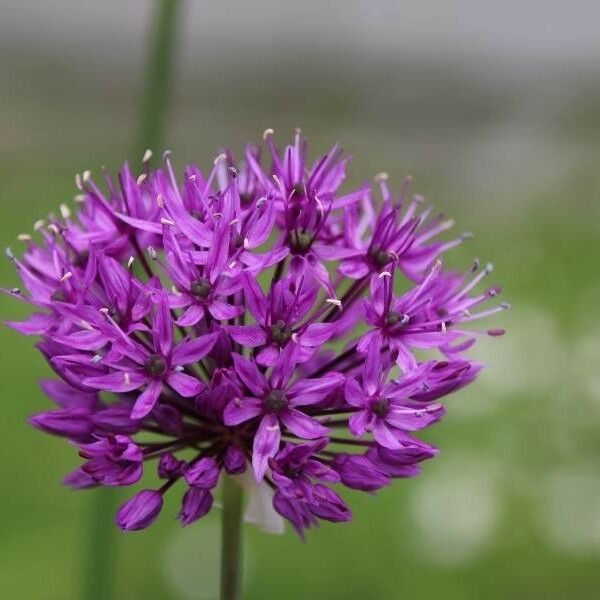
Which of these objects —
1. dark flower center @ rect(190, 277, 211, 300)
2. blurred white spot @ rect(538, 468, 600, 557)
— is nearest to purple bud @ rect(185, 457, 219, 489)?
dark flower center @ rect(190, 277, 211, 300)

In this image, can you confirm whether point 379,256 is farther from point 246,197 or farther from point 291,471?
Answer: point 291,471

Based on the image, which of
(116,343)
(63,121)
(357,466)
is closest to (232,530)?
(357,466)

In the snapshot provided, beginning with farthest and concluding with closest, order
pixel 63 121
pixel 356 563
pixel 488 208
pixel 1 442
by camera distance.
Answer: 1. pixel 63 121
2. pixel 488 208
3. pixel 1 442
4. pixel 356 563

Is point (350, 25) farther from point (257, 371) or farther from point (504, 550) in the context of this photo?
point (257, 371)

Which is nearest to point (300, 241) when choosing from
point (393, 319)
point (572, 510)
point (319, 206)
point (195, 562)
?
point (319, 206)

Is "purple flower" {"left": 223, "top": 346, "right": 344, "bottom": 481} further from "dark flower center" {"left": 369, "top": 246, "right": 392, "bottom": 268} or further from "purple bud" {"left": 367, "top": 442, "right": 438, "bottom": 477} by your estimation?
"dark flower center" {"left": 369, "top": 246, "right": 392, "bottom": 268}

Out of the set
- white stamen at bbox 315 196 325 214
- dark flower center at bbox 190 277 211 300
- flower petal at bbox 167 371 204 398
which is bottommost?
flower petal at bbox 167 371 204 398

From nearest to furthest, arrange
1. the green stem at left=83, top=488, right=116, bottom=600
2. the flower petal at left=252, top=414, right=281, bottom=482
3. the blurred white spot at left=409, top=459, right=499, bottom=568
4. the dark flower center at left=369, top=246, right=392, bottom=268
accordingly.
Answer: the flower petal at left=252, top=414, right=281, bottom=482
the dark flower center at left=369, top=246, right=392, bottom=268
the green stem at left=83, top=488, right=116, bottom=600
the blurred white spot at left=409, top=459, right=499, bottom=568
